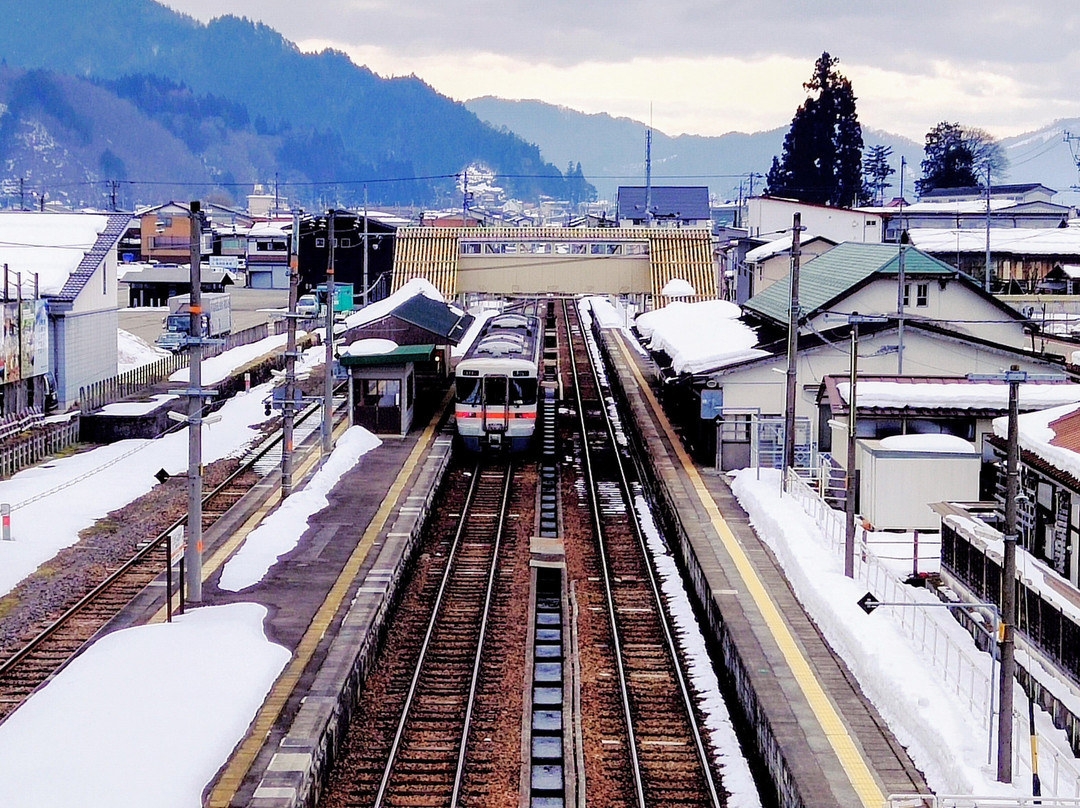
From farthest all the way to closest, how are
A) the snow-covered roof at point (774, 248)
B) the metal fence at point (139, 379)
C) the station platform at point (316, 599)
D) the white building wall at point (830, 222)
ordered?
the white building wall at point (830, 222) < the snow-covered roof at point (774, 248) < the metal fence at point (139, 379) < the station platform at point (316, 599)

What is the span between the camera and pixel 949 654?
13.2 m

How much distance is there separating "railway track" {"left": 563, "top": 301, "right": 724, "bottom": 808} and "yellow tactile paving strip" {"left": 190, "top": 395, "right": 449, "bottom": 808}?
2.92 m

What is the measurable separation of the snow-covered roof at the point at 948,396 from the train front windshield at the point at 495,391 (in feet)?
26.3

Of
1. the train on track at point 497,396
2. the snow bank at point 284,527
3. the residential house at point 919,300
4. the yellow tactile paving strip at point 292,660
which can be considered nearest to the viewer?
the yellow tactile paving strip at point 292,660

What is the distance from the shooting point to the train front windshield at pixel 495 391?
2705 centimetres

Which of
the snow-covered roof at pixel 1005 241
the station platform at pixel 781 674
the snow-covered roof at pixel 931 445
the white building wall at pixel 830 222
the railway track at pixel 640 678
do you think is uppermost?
the white building wall at pixel 830 222

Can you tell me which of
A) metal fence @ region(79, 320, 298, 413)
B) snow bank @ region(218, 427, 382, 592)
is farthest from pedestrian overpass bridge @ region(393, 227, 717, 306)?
snow bank @ region(218, 427, 382, 592)

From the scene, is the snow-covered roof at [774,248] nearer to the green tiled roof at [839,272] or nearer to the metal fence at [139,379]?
the green tiled roof at [839,272]

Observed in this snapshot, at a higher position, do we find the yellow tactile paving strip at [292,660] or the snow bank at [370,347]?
the snow bank at [370,347]

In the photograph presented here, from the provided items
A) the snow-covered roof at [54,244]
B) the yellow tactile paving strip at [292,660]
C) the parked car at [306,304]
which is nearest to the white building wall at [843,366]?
the yellow tactile paving strip at [292,660]

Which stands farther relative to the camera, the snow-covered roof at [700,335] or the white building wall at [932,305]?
the white building wall at [932,305]

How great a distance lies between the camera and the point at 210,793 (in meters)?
10.1

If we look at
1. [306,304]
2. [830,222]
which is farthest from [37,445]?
[306,304]

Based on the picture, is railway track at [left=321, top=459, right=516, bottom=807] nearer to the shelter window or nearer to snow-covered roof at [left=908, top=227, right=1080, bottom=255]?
the shelter window
